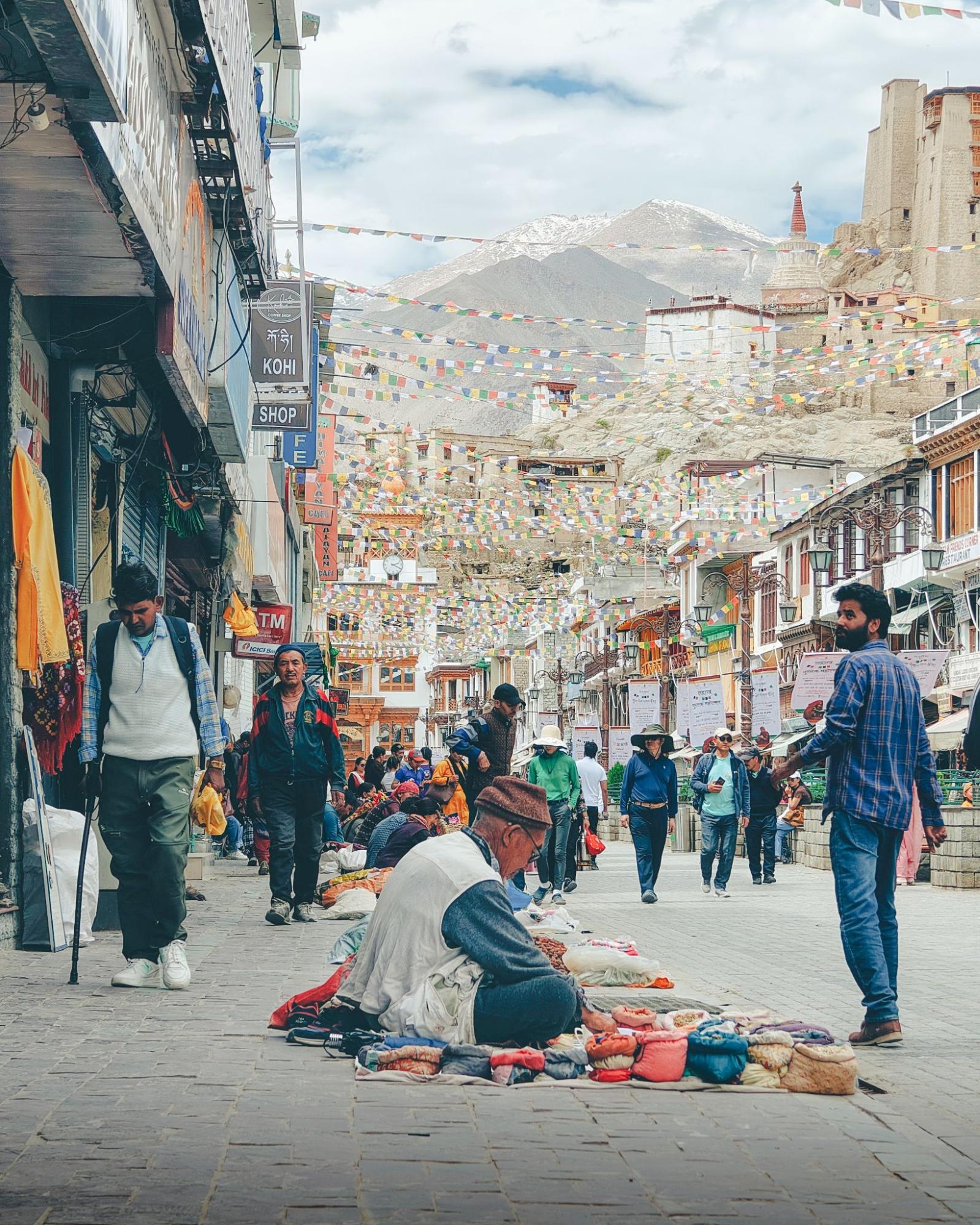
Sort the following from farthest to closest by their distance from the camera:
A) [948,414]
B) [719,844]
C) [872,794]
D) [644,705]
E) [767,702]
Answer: [948,414]
[644,705]
[767,702]
[719,844]
[872,794]

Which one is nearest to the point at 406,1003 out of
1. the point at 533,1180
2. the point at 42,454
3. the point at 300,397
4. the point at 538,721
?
the point at 533,1180

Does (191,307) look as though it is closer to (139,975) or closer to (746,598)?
(139,975)

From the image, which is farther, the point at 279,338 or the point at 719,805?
the point at 279,338

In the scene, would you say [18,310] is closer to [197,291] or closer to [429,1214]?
[197,291]

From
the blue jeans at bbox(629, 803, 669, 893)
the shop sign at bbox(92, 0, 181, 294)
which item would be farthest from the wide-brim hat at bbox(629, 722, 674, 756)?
the shop sign at bbox(92, 0, 181, 294)

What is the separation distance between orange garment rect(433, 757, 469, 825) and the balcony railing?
107ft

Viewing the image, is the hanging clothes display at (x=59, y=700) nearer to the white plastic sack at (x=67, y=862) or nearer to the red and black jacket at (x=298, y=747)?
the white plastic sack at (x=67, y=862)

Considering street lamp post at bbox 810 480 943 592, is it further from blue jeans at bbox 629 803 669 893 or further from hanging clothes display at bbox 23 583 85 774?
hanging clothes display at bbox 23 583 85 774

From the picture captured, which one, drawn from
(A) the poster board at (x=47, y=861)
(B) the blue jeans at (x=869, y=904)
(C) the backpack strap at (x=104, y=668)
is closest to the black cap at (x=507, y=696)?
(A) the poster board at (x=47, y=861)

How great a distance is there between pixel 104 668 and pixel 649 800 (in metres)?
9.09

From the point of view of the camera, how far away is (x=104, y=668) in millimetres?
8148

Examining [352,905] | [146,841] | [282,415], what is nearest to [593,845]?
[282,415]

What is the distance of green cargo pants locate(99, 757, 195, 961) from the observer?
26.0 ft

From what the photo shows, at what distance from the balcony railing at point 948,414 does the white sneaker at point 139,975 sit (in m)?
38.7
